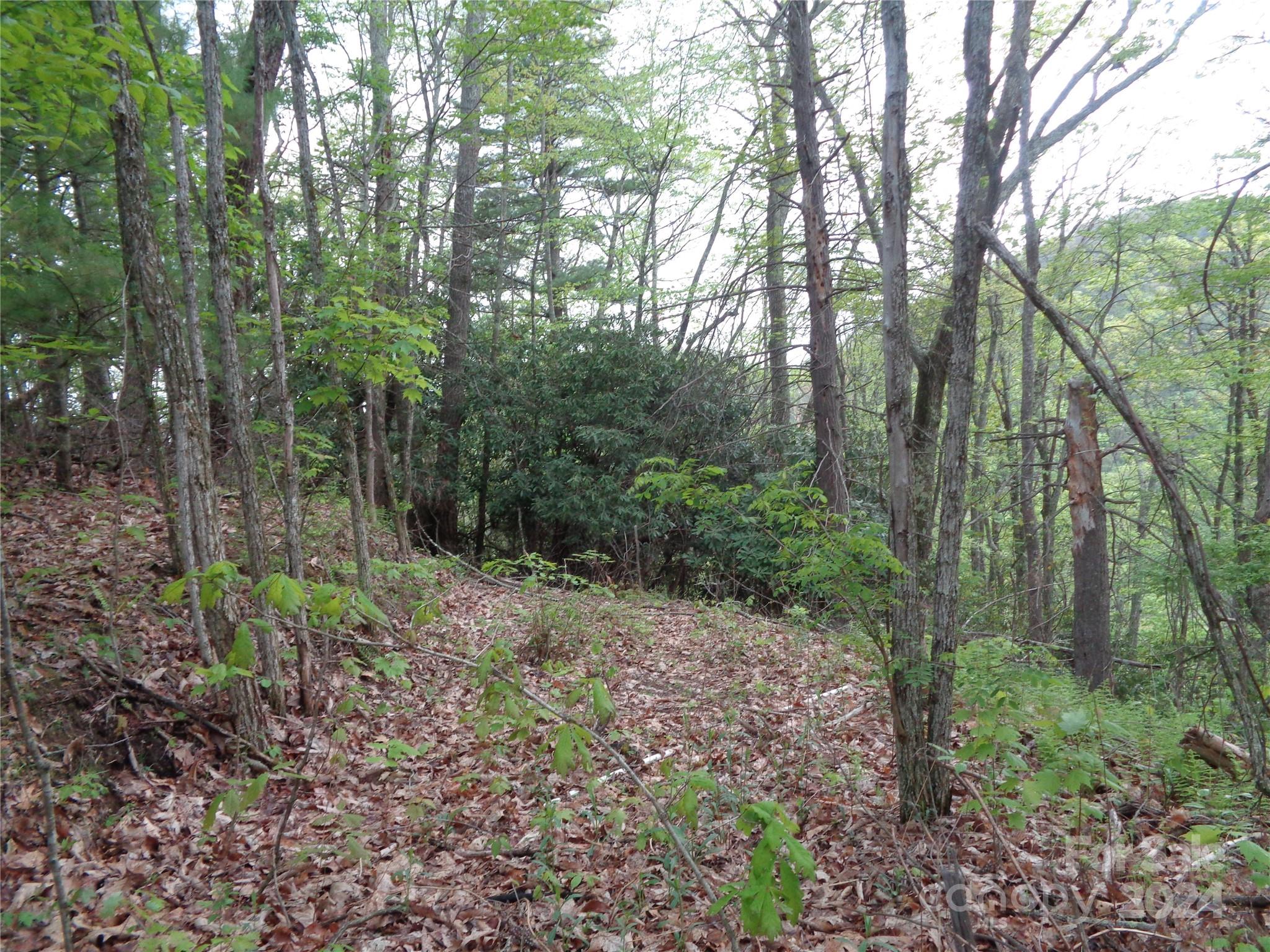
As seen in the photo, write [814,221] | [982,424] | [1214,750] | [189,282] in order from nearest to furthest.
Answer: [1214,750] → [189,282] → [814,221] → [982,424]

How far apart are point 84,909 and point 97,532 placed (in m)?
4.70

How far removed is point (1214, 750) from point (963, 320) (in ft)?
9.66

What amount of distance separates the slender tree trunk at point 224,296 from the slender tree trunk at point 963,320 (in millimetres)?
4021

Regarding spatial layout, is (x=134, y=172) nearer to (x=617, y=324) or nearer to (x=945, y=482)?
(x=945, y=482)

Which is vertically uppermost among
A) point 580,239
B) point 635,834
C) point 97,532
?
point 580,239

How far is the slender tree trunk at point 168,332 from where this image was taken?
166 inches

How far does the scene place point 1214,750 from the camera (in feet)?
13.4

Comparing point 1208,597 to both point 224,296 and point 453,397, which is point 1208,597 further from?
point 453,397

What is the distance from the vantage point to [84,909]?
10.5 ft

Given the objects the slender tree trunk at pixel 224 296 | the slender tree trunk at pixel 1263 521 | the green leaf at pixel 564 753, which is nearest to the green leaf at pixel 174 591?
the green leaf at pixel 564 753

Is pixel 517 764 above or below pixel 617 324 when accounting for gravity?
below

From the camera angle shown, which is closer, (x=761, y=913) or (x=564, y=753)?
(x=761, y=913)

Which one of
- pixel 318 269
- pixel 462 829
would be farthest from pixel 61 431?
pixel 462 829

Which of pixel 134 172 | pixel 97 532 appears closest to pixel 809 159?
pixel 134 172
